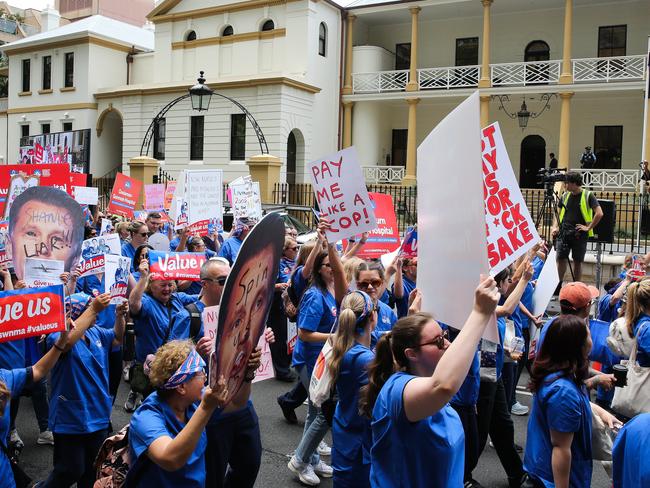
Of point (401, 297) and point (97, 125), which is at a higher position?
point (97, 125)

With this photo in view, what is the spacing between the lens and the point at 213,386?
2.70 meters

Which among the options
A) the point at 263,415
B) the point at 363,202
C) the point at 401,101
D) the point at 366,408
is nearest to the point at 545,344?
the point at 366,408

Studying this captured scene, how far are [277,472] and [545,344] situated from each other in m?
2.60

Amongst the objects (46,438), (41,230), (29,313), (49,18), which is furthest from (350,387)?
(49,18)

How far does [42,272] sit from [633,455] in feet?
14.1

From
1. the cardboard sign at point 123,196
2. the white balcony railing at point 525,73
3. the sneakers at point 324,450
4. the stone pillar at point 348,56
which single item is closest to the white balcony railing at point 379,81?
the stone pillar at point 348,56

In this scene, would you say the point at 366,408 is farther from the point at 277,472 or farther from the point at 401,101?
the point at 401,101

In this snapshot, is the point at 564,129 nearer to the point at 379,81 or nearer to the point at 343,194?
the point at 379,81

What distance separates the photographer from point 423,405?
2.56 m

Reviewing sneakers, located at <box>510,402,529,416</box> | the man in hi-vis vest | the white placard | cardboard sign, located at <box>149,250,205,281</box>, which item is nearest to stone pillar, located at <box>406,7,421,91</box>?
the man in hi-vis vest

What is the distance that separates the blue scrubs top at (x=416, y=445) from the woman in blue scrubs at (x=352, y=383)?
0.99 m

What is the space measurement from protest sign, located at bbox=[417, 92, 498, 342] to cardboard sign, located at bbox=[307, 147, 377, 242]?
2689 mm

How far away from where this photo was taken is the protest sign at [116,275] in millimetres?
5246

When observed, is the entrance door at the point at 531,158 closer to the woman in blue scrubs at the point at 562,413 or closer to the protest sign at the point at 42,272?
the protest sign at the point at 42,272
